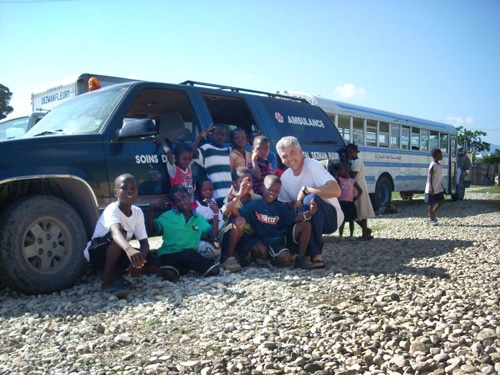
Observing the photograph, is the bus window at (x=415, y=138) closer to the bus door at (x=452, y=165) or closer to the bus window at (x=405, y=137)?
the bus window at (x=405, y=137)

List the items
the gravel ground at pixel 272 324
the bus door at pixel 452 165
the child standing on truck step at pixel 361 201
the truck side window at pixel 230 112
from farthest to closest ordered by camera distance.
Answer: the bus door at pixel 452 165
the child standing on truck step at pixel 361 201
the truck side window at pixel 230 112
the gravel ground at pixel 272 324

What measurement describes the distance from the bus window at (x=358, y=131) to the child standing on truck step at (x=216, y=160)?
718cm

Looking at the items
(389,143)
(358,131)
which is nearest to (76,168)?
(358,131)

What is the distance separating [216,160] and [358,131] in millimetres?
7585

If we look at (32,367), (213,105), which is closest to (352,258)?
(213,105)

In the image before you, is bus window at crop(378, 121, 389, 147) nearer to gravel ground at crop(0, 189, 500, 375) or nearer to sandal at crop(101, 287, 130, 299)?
gravel ground at crop(0, 189, 500, 375)

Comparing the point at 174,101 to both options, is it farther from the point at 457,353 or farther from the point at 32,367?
the point at 457,353

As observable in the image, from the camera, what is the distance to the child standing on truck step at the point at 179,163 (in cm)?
491

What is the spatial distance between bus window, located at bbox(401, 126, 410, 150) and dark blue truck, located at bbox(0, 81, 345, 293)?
9303mm

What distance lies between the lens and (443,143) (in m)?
16.2

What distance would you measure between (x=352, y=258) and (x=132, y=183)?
2.83m

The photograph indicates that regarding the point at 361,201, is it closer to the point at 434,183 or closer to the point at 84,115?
the point at 434,183

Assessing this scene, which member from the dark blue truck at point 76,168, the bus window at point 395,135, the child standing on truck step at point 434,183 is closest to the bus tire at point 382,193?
the bus window at point 395,135

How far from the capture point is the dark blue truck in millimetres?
3965
